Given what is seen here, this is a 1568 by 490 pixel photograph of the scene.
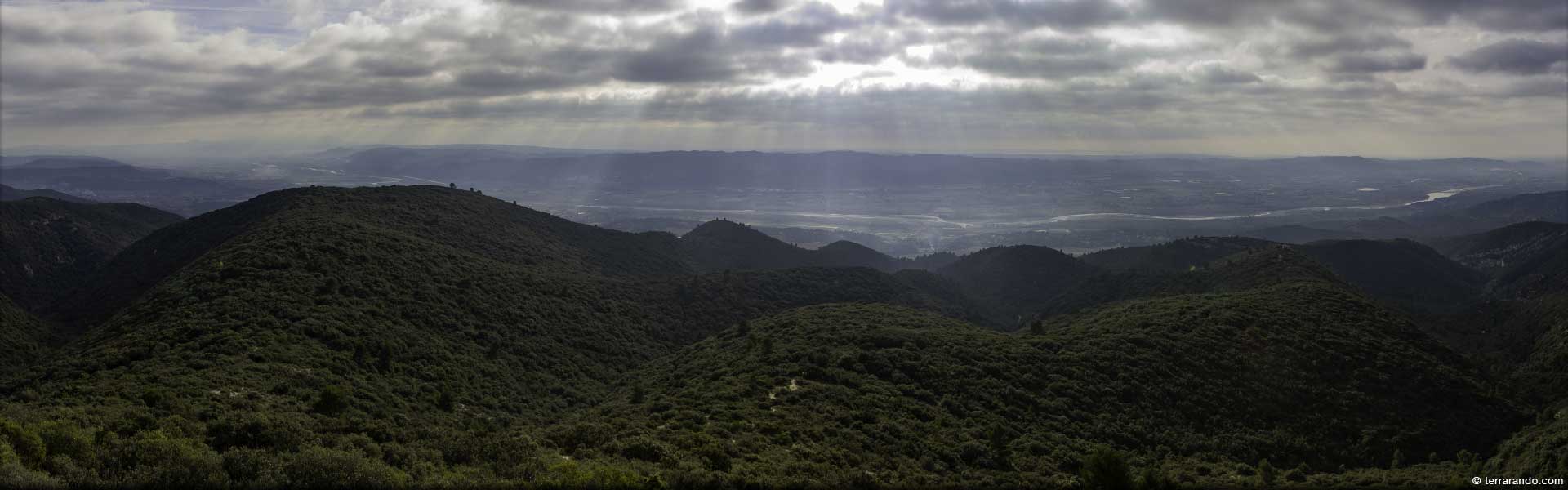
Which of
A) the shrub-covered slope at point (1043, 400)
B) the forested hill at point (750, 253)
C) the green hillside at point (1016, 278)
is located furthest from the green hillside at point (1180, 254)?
the shrub-covered slope at point (1043, 400)

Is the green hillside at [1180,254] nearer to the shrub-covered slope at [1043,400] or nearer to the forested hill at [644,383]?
the forested hill at [644,383]

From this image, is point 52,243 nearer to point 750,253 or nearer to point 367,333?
point 367,333

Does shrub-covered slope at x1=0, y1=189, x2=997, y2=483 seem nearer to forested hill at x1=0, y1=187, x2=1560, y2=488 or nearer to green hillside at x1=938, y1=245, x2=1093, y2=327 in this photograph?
forested hill at x1=0, y1=187, x2=1560, y2=488

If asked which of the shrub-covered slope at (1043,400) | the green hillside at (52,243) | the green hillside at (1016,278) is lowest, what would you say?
the green hillside at (1016,278)

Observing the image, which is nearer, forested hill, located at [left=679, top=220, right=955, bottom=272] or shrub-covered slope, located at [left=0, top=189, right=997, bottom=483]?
shrub-covered slope, located at [left=0, top=189, right=997, bottom=483]

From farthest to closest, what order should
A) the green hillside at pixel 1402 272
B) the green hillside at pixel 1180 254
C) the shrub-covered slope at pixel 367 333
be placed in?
the green hillside at pixel 1180 254 → the green hillside at pixel 1402 272 → the shrub-covered slope at pixel 367 333

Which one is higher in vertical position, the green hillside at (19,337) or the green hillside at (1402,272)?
the green hillside at (19,337)

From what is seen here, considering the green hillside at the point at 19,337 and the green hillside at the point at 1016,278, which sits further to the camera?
the green hillside at the point at 1016,278

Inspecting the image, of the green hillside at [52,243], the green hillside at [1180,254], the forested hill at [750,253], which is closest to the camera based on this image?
the green hillside at [52,243]

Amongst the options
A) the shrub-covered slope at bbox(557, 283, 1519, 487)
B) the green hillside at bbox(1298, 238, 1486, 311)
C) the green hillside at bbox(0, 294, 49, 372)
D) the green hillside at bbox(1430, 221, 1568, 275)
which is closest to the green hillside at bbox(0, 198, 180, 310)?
the green hillside at bbox(0, 294, 49, 372)

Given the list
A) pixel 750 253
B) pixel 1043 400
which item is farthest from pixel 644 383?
pixel 750 253
